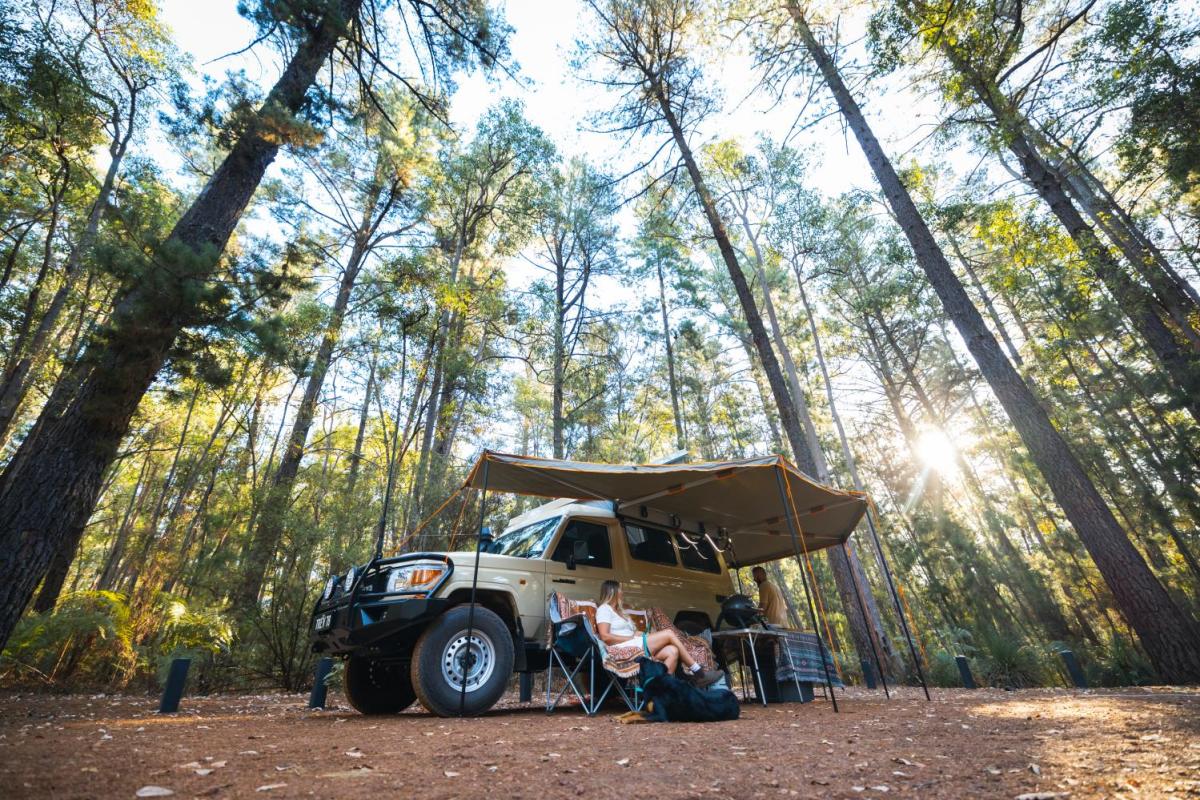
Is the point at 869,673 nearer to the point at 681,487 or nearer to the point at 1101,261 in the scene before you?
the point at 681,487

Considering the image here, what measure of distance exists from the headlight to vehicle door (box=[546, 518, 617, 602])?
3.90 ft

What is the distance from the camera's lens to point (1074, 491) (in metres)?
6.25

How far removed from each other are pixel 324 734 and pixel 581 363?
13.9 metres

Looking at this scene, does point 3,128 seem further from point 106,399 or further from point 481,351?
point 481,351

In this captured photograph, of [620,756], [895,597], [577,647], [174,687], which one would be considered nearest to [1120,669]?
[895,597]

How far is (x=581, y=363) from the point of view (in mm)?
16703

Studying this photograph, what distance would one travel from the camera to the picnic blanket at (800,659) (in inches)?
211

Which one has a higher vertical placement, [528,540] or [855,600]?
[528,540]

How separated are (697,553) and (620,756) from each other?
4327 mm

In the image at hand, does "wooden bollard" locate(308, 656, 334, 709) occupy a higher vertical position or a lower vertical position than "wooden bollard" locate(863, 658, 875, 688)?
higher

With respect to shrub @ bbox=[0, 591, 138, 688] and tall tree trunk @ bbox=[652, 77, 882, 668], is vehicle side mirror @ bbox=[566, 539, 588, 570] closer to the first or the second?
tall tree trunk @ bbox=[652, 77, 882, 668]

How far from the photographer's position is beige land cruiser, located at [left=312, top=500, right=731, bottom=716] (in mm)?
4090

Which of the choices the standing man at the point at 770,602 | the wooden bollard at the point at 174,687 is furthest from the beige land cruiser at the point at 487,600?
the wooden bollard at the point at 174,687

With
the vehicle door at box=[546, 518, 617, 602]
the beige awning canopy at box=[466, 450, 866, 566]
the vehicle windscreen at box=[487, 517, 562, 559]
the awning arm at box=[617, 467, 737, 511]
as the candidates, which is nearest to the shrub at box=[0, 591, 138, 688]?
the vehicle windscreen at box=[487, 517, 562, 559]
